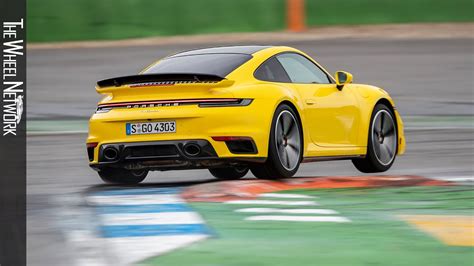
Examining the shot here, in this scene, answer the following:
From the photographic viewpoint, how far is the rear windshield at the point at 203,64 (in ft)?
37.4

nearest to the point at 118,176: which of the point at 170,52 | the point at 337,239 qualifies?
the point at 337,239

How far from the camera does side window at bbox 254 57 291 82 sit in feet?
38.1

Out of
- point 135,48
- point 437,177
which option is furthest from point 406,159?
point 135,48

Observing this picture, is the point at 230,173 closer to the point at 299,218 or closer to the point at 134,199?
the point at 134,199

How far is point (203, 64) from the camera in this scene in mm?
11641

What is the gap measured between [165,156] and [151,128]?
0.27 meters

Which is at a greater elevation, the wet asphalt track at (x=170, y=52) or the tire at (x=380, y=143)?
the tire at (x=380, y=143)

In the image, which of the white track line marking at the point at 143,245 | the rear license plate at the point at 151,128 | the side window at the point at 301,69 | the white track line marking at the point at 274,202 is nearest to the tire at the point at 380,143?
the side window at the point at 301,69

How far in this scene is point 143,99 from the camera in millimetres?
11125

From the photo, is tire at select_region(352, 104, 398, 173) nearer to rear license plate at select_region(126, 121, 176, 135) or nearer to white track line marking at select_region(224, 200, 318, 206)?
rear license plate at select_region(126, 121, 176, 135)

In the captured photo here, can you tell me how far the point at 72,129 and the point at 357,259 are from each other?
39.2 ft

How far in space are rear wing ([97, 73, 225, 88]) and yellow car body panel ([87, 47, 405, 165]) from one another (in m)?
0.05

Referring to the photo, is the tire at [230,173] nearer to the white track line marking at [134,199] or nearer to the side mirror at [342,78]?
the side mirror at [342,78]

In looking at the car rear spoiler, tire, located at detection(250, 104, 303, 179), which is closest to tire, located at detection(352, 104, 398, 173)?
tire, located at detection(250, 104, 303, 179)
